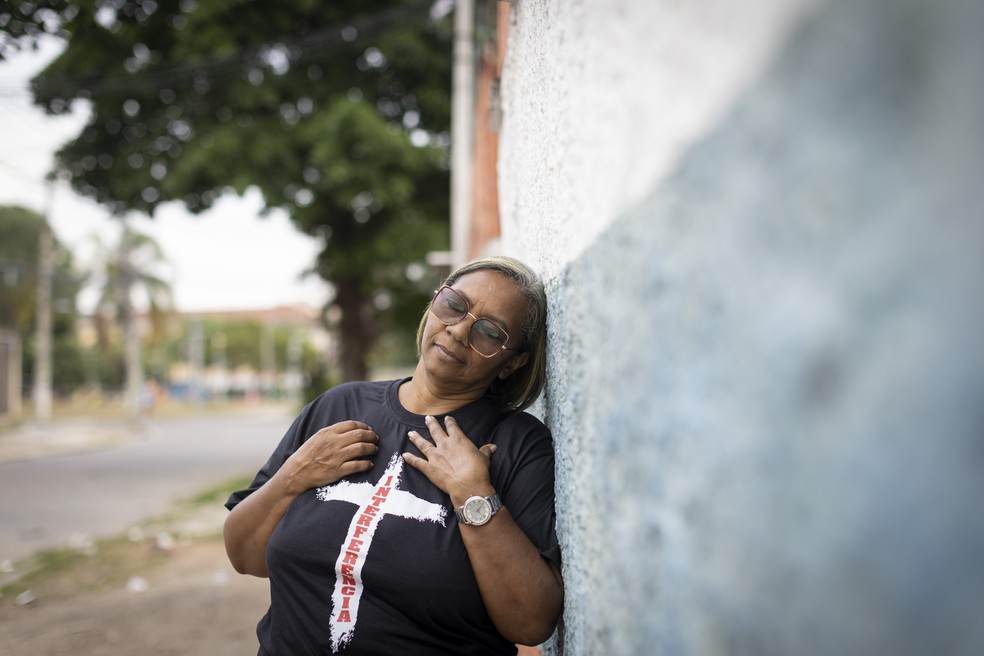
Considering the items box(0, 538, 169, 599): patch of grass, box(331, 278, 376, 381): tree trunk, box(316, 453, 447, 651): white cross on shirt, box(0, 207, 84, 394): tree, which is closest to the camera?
box(316, 453, 447, 651): white cross on shirt

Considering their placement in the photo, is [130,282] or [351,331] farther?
[130,282]

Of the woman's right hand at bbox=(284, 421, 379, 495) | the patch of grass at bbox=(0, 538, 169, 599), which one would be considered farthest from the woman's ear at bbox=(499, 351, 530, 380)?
the patch of grass at bbox=(0, 538, 169, 599)

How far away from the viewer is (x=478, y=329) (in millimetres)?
2172

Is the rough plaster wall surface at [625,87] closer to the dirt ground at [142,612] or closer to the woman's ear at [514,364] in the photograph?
the woman's ear at [514,364]

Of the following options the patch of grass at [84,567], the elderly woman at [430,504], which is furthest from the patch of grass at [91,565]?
the elderly woman at [430,504]

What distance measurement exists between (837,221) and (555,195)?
1.10m

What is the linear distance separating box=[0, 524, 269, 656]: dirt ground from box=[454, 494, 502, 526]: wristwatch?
2822mm

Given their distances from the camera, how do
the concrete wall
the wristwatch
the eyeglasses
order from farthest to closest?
the eyeglasses
the wristwatch
the concrete wall

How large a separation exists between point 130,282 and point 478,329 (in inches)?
1177

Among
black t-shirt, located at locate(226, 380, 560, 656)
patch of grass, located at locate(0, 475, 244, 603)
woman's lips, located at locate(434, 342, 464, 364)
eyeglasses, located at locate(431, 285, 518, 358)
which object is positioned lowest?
patch of grass, located at locate(0, 475, 244, 603)

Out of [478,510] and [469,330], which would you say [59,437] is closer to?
[469,330]

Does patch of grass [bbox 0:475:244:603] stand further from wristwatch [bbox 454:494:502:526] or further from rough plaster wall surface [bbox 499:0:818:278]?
rough plaster wall surface [bbox 499:0:818:278]

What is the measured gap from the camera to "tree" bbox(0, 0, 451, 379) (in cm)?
1079

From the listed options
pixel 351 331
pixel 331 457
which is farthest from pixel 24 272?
pixel 331 457
